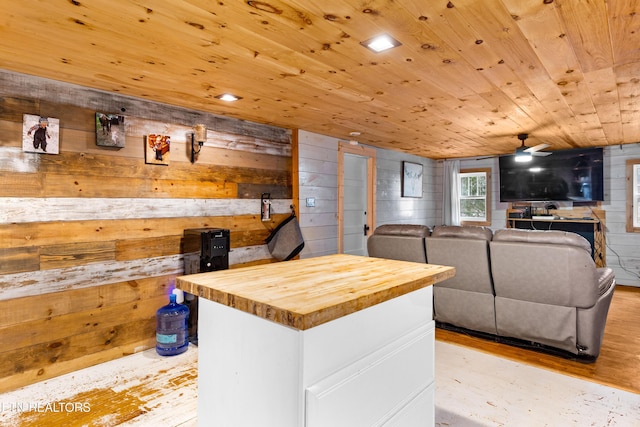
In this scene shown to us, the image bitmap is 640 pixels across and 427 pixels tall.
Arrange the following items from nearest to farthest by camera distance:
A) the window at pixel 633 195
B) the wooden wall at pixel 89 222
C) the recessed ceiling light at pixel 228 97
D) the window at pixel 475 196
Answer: the wooden wall at pixel 89 222 → the recessed ceiling light at pixel 228 97 → the window at pixel 633 195 → the window at pixel 475 196

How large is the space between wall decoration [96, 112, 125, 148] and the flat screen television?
6.11 metres

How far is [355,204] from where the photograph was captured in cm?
555

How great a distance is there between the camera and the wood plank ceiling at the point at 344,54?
1.72 m

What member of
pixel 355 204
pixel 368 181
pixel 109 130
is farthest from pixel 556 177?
pixel 109 130

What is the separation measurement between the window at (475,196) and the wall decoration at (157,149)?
574 cm

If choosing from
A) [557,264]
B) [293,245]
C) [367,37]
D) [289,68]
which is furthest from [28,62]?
[557,264]

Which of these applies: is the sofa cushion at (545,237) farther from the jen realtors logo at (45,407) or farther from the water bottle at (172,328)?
the jen realtors logo at (45,407)

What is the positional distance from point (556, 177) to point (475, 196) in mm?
1432

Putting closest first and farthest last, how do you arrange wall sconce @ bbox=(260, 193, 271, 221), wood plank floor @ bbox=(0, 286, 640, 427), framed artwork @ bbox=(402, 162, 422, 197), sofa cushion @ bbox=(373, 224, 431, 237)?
wood plank floor @ bbox=(0, 286, 640, 427)
sofa cushion @ bbox=(373, 224, 431, 237)
wall sconce @ bbox=(260, 193, 271, 221)
framed artwork @ bbox=(402, 162, 422, 197)

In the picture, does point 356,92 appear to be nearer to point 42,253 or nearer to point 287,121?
point 287,121

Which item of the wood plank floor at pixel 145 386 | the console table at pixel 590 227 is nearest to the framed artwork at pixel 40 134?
the wood plank floor at pixel 145 386

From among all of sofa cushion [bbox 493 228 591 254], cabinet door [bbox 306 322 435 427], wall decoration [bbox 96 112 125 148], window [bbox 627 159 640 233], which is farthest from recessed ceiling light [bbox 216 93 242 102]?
window [bbox 627 159 640 233]

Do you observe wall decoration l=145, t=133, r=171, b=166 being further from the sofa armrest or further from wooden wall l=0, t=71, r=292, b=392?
the sofa armrest

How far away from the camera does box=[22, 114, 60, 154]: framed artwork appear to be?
253 centimetres
